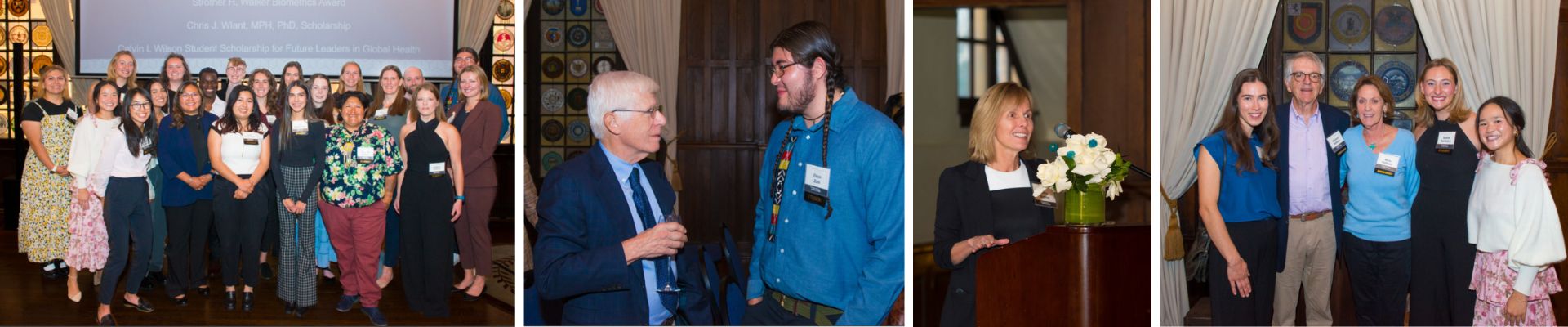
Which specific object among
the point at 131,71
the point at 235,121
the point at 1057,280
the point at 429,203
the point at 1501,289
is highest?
the point at 131,71

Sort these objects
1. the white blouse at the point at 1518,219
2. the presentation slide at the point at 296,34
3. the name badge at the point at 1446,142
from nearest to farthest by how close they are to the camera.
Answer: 1. the white blouse at the point at 1518,219
2. the name badge at the point at 1446,142
3. the presentation slide at the point at 296,34

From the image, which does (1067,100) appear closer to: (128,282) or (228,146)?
(228,146)

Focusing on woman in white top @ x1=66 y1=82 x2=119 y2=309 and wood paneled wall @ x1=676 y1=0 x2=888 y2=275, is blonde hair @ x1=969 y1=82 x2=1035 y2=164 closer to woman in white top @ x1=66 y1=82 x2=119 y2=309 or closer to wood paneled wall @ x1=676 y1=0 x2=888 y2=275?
wood paneled wall @ x1=676 y1=0 x2=888 y2=275

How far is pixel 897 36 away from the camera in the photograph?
20.1 ft

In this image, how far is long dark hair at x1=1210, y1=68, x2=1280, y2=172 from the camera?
→ 460 centimetres

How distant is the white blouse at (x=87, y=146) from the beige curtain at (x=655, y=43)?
2358 millimetres

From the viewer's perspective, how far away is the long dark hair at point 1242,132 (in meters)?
4.60

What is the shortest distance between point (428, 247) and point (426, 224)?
0.10 m

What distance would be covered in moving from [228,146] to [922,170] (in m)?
4.16

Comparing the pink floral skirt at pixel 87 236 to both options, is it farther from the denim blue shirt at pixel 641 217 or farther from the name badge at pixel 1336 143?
the name badge at pixel 1336 143

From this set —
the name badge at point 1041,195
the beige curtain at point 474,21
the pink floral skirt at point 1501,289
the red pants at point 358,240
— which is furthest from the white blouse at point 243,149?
the pink floral skirt at point 1501,289

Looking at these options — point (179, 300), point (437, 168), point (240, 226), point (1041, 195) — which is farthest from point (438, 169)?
point (1041, 195)

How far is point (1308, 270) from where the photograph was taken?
4742 mm

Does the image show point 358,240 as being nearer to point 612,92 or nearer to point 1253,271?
point 612,92
